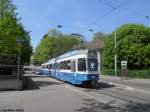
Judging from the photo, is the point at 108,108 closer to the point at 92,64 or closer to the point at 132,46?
the point at 92,64

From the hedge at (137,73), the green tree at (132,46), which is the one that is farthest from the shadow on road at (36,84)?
the green tree at (132,46)

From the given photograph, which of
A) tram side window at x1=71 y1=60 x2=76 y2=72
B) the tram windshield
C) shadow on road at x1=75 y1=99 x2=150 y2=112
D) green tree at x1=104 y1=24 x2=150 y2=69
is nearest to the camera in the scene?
shadow on road at x1=75 y1=99 x2=150 y2=112

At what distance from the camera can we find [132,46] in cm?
6231

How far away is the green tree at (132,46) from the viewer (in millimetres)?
61312

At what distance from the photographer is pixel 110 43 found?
66.7m

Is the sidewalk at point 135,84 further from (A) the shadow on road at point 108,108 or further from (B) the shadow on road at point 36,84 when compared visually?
(A) the shadow on road at point 108,108

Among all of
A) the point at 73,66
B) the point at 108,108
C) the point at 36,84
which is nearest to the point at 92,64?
Result: the point at 73,66

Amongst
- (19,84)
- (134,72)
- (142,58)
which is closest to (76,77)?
(19,84)

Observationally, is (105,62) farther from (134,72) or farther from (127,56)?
(134,72)

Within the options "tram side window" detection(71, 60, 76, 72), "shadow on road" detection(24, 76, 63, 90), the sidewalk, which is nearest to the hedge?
the sidewalk

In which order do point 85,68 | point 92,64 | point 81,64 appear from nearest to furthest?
point 85,68 → point 92,64 → point 81,64

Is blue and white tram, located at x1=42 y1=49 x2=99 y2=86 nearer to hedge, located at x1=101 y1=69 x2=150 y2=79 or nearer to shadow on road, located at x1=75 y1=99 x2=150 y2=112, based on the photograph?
shadow on road, located at x1=75 y1=99 x2=150 y2=112

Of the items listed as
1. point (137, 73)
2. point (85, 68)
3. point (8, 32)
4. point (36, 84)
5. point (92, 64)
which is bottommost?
point (36, 84)

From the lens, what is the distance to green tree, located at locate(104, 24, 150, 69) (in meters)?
61.3
